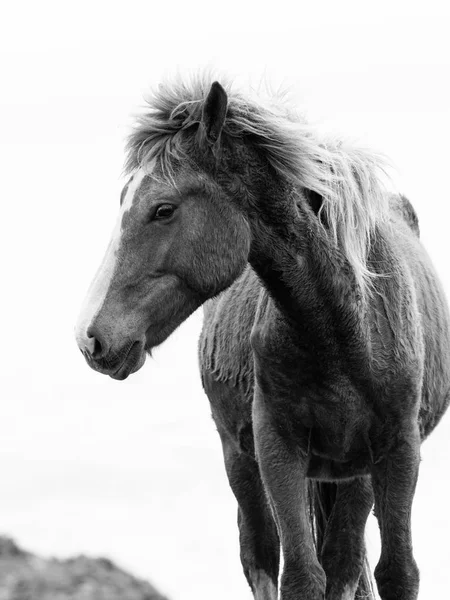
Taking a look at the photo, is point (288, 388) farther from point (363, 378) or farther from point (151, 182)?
point (151, 182)

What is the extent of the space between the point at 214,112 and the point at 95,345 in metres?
1.21

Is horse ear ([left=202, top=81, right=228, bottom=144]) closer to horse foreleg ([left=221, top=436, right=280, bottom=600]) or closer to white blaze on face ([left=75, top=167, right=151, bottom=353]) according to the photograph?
white blaze on face ([left=75, top=167, right=151, bottom=353])

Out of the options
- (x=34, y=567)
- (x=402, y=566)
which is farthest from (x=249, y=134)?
(x=34, y=567)

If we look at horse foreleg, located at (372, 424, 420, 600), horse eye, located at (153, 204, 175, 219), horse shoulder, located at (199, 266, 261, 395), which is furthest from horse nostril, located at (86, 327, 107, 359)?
horse shoulder, located at (199, 266, 261, 395)

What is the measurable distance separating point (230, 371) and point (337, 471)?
3.73 feet

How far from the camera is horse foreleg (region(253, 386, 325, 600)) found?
5.34m

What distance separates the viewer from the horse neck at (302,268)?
4844 mm

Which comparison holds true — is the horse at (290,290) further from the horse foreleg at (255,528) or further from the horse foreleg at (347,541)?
the horse foreleg at (255,528)

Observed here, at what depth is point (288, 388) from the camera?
5.29 m

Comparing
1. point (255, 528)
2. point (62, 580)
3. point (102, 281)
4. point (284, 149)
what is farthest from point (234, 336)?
point (62, 580)

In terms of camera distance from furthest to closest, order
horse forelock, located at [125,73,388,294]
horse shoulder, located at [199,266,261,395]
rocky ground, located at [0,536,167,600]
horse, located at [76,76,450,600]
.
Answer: horse shoulder, located at [199,266,261,395]
horse forelock, located at [125,73,388,294]
horse, located at [76,76,450,600]
rocky ground, located at [0,536,167,600]

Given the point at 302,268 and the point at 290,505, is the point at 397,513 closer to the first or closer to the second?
the point at 290,505

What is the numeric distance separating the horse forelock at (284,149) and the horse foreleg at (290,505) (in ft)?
3.06

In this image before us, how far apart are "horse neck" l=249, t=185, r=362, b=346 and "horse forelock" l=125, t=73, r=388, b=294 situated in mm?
85
